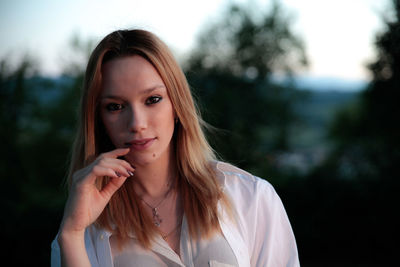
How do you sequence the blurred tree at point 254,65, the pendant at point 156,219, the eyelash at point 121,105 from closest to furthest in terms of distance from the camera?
the eyelash at point 121,105, the pendant at point 156,219, the blurred tree at point 254,65

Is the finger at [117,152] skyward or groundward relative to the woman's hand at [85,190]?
skyward

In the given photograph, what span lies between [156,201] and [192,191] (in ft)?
0.75

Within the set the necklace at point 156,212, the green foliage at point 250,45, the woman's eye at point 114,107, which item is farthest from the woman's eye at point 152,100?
the green foliage at point 250,45

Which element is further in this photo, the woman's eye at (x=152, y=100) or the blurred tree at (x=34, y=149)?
the blurred tree at (x=34, y=149)

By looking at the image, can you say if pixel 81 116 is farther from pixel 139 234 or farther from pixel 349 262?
pixel 349 262

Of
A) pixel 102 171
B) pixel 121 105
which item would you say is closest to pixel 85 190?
pixel 102 171

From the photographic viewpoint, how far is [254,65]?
8.86 meters

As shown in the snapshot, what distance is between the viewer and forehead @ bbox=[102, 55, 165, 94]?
1.95 m

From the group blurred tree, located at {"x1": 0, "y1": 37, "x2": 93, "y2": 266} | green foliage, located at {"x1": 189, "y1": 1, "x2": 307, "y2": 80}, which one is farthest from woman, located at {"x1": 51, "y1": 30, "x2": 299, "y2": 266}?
green foliage, located at {"x1": 189, "y1": 1, "x2": 307, "y2": 80}

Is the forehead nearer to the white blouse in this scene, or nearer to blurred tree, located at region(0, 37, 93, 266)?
the white blouse

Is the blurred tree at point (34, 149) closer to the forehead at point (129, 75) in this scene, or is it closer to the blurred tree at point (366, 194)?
the blurred tree at point (366, 194)

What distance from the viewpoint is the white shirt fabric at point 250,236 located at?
6.57 ft

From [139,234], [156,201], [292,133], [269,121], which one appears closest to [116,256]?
[139,234]

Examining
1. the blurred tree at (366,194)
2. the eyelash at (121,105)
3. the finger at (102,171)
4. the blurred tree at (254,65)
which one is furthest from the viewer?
the blurred tree at (254,65)
